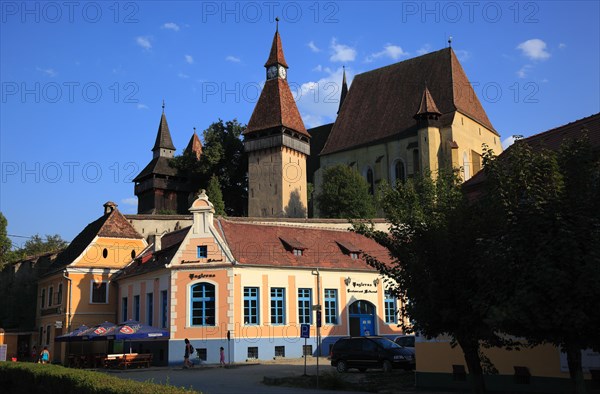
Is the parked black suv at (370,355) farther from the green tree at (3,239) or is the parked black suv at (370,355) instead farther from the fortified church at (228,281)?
the green tree at (3,239)

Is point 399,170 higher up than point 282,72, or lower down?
lower down

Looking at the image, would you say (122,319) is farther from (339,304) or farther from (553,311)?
(553,311)

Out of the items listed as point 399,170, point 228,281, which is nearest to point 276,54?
point 399,170

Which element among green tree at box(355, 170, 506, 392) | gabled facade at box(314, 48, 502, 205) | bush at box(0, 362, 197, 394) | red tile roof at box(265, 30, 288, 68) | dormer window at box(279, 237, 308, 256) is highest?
red tile roof at box(265, 30, 288, 68)

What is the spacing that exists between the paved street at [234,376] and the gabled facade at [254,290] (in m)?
Answer: 2.01

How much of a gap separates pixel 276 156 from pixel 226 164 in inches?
309

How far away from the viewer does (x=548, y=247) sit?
39.1 feet

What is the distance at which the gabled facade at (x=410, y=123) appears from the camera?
6731 cm

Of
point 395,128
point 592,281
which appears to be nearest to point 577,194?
point 592,281

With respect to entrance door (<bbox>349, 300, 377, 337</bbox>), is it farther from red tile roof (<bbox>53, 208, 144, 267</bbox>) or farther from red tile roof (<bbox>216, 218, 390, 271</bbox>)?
red tile roof (<bbox>53, 208, 144, 267</bbox>)

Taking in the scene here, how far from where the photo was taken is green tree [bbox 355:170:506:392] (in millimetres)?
14844

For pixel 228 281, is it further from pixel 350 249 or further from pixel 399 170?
pixel 399 170

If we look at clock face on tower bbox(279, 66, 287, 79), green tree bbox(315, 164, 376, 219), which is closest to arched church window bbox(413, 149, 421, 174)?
green tree bbox(315, 164, 376, 219)

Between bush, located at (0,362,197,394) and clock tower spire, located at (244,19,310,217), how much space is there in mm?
49795
